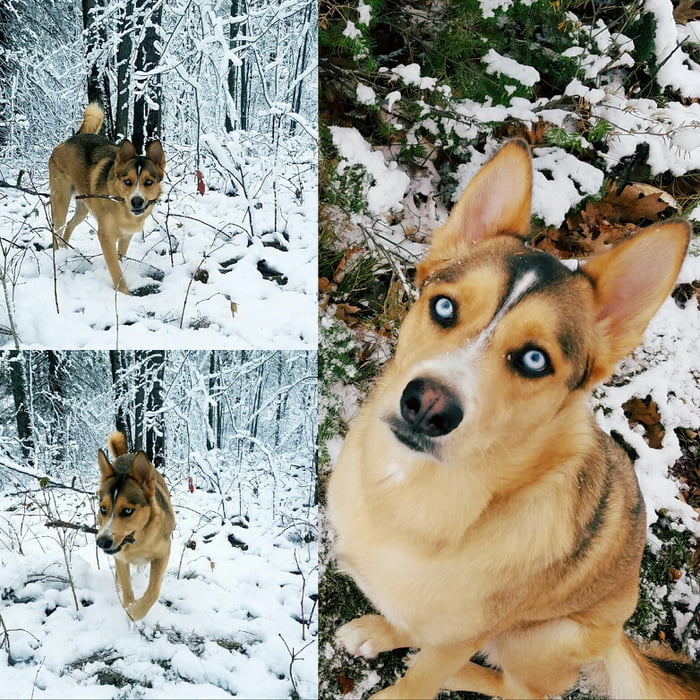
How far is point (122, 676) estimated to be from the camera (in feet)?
4.81

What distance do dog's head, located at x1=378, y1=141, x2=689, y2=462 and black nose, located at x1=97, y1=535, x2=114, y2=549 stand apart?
0.84 metres

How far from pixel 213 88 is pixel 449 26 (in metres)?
0.66

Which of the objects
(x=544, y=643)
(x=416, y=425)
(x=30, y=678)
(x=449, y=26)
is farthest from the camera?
(x=449, y=26)

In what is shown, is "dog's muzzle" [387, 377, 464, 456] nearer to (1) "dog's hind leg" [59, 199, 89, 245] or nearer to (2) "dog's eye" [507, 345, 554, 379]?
(2) "dog's eye" [507, 345, 554, 379]

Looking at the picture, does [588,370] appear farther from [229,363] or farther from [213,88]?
[213,88]

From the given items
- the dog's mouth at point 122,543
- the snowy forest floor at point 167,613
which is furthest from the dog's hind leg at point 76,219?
the dog's mouth at point 122,543

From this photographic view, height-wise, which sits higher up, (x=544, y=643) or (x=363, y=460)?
(x=363, y=460)

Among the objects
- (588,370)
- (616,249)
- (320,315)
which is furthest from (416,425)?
(320,315)

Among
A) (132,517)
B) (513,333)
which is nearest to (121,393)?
(132,517)

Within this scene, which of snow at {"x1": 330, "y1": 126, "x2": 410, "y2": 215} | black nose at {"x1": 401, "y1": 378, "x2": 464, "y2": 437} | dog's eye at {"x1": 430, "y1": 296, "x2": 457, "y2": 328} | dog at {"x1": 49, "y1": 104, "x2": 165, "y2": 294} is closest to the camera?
black nose at {"x1": 401, "y1": 378, "x2": 464, "y2": 437}

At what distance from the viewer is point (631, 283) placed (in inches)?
42.7

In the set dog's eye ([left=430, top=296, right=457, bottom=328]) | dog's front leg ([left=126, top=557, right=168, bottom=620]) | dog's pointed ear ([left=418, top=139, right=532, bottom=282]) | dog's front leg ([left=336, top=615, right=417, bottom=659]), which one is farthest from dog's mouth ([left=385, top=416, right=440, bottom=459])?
dog's front leg ([left=126, top=557, right=168, bottom=620])

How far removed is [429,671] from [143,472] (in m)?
0.85

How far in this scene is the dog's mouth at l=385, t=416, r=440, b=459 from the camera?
1047 mm
